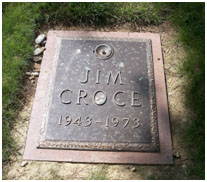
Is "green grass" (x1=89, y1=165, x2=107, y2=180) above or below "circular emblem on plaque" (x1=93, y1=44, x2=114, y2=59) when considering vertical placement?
below

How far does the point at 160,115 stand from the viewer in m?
2.20

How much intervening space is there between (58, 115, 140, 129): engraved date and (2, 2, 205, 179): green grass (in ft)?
1.52

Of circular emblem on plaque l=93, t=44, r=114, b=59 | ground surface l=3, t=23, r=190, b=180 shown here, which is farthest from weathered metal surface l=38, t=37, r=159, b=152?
ground surface l=3, t=23, r=190, b=180

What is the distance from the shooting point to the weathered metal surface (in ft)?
6.82

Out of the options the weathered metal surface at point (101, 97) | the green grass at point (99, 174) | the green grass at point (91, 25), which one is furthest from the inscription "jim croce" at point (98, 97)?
the green grass at point (99, 174)

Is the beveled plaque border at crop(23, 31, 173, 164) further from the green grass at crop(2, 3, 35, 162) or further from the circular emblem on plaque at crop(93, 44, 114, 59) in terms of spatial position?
the circular emblem on plaque at crop(93, 44, 114, 59)

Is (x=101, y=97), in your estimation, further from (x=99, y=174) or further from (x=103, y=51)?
(x=99, y=174)

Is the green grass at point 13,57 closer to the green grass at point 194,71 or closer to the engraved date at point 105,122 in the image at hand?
the engraved date at point 105,122

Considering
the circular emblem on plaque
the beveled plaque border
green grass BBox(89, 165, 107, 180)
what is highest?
the circular emblem on plaque

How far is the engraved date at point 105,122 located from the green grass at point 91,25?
0.46 m

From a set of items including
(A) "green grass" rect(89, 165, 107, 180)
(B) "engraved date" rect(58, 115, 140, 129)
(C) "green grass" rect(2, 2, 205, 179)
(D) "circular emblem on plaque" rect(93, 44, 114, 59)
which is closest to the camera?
(A) "green grass" rect(89, 165, 107, 180)

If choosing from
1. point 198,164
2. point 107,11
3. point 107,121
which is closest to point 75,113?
point 107,121

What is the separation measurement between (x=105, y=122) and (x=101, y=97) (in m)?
0.23

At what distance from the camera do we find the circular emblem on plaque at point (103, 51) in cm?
245
